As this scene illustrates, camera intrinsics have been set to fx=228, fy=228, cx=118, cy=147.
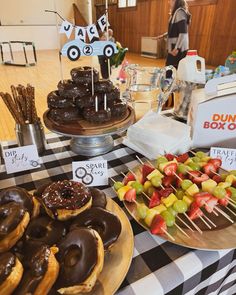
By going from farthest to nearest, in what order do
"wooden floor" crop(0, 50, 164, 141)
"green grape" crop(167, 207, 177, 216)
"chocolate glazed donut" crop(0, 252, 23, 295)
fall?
"wooden floor" crop(0, 50, 164, 141), "green grape" crop(167, 207, 177, 216), "chocolate glazed donut" crop(0, 252, 23, 295)

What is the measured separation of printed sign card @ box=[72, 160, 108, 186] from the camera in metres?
0.71

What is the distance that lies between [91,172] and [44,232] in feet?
0.96

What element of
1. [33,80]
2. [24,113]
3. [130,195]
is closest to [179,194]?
[130,195]

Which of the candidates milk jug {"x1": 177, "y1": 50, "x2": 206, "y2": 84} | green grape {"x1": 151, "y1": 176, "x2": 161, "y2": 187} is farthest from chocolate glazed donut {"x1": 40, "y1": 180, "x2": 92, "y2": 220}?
milk jug {"x1": 177, "y1": 50, "x2": 206, "y2": 84}

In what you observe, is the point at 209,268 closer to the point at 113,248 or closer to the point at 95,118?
the point at 113,248

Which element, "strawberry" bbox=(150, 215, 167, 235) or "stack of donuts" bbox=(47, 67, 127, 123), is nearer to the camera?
"strawberry" bbox=(150, 215, 167, 235)

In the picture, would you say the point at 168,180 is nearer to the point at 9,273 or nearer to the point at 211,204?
the point at 211,204

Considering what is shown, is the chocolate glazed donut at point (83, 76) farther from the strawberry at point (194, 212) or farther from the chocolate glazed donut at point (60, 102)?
the strawberry at point (194, 212)

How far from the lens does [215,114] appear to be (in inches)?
34.6

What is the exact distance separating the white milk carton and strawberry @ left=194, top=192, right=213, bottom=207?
0.41m

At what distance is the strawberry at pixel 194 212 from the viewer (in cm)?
55

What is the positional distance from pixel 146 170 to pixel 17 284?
442 mm

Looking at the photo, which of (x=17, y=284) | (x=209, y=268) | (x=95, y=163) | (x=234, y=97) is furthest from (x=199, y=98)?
(x=17, y=284)

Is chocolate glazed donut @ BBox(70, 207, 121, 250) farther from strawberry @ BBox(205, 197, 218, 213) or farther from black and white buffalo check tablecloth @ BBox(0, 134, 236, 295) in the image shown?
strawberry @ BBox(205, 197, 218, 213)
